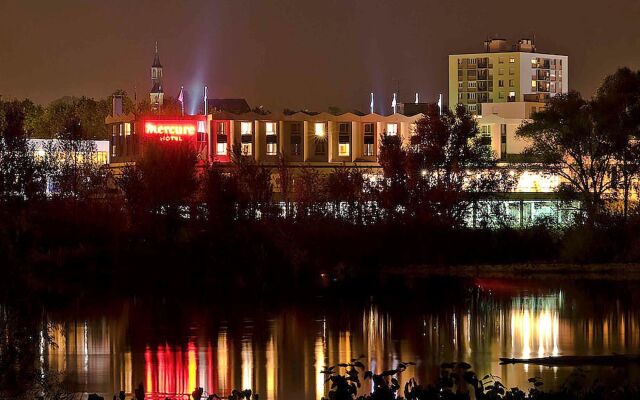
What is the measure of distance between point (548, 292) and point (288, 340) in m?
19.5

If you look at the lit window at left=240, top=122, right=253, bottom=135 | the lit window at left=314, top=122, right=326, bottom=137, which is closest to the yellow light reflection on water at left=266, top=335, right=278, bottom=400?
the lit window at left=240, top=122, right=253, bottom=135

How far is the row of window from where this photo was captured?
106500mm

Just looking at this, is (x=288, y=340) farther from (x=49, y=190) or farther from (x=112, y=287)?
(x=49, y=190)

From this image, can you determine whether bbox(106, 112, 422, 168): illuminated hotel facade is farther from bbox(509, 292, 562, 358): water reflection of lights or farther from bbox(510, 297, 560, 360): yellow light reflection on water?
bbox(510, 297, 560, 360): yellow light reflection on water

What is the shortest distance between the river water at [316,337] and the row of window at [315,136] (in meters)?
51.2

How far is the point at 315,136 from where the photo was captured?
A: 107562mm

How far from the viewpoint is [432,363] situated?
3509 centimetres

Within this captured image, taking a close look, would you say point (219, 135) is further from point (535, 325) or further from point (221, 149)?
point (535, 325)

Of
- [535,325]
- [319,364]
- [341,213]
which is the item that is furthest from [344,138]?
[319,364]

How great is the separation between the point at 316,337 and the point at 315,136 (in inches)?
2641

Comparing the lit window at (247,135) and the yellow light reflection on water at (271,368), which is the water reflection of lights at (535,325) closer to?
the yellow light reflection on water at (271,368)

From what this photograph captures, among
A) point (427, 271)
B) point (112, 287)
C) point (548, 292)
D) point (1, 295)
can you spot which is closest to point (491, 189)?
point (427, 271)

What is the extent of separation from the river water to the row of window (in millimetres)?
51160

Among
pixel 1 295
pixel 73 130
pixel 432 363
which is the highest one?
pixel 73 130
